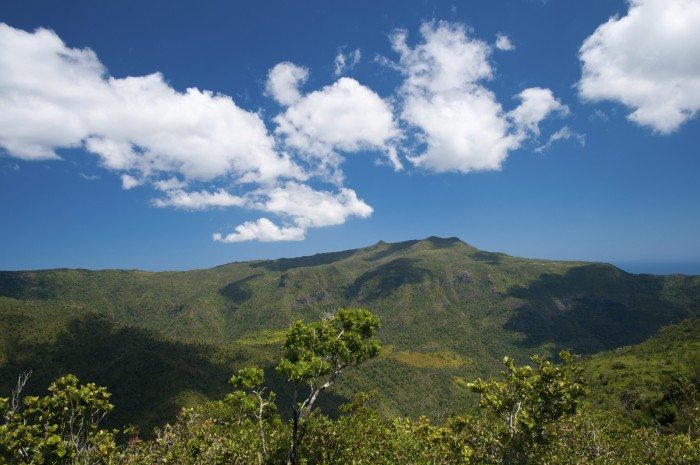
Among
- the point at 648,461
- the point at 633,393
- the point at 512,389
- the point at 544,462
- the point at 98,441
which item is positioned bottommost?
the point at 633,393

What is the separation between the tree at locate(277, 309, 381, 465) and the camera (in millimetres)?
24281

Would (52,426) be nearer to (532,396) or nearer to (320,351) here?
(320,351)

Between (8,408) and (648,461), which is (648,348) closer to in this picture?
(648,461)

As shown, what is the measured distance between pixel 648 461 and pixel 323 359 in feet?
88.7

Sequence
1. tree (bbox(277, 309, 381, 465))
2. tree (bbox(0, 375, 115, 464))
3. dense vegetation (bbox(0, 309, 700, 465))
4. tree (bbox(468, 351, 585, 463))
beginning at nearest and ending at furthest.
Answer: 1. tree (bbox(0, 375, 115, 464))
2. dense vegetation (bbox(0, 309, 700, 465))
3. tree (bbox(468, 351, 585, 463))
4. tree (bbox(277, 309, 381, 465))

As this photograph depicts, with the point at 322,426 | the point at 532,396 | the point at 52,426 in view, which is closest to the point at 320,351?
the point at 322,426

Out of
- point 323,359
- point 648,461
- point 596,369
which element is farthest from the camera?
point 596,369

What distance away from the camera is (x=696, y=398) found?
328 ft

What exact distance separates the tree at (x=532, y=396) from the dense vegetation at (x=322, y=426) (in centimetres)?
6

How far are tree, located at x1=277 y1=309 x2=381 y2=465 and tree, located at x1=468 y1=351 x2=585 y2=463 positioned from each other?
26.2 ft

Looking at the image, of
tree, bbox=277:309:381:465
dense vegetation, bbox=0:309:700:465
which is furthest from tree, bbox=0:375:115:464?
tree, bbox=277:309:381:465

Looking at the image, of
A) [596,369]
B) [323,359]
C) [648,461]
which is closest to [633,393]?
[596,369]

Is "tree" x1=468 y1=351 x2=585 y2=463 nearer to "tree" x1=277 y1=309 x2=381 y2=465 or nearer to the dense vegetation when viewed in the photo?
the dense vegetation

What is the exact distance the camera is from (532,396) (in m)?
21.7
